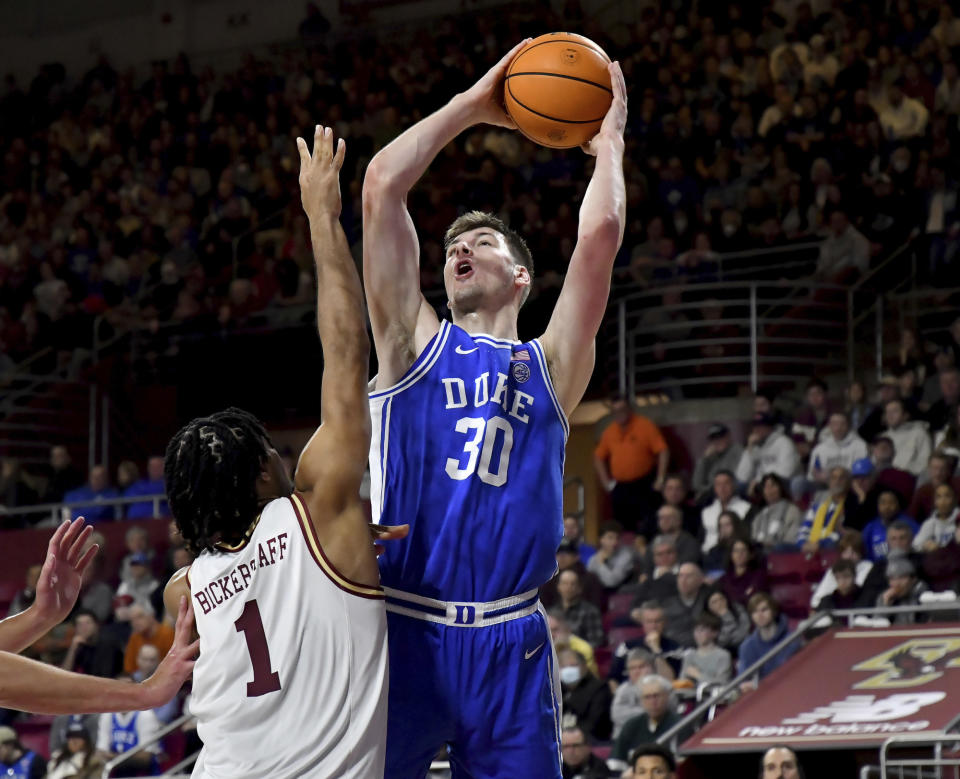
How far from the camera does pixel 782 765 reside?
27.1 feet

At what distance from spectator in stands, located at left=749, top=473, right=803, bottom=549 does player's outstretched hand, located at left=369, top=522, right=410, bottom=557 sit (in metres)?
8.23

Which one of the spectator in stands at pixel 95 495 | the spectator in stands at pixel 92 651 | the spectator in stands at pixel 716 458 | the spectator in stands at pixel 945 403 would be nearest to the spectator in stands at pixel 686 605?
the spectator in stands at pixel 716 458

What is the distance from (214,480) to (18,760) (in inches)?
337

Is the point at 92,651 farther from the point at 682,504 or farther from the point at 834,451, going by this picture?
the point at 834,451

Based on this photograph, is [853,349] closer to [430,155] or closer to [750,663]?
[750,663]

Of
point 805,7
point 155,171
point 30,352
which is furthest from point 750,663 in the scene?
point 155,171

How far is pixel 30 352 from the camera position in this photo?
1783 cm

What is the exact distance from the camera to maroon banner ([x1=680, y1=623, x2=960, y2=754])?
9.15m

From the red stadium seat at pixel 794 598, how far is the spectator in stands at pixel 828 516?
296mm

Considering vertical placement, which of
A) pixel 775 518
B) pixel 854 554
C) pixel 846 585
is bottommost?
pixel 846 585

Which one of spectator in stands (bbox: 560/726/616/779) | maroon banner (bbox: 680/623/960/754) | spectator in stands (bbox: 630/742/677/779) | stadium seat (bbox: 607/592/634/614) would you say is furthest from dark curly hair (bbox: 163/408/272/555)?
stadium seat (bbox: 607/592/634/614)

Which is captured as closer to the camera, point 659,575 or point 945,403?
point 659,575

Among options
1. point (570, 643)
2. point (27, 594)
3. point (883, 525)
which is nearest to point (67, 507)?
point (27, 594)

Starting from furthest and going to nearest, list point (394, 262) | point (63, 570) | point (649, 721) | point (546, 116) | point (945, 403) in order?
1. point (945, 403)
2. point (649, 721)
3. point (546, 116)
4. point (394, 262)
5. point (63, 570)
